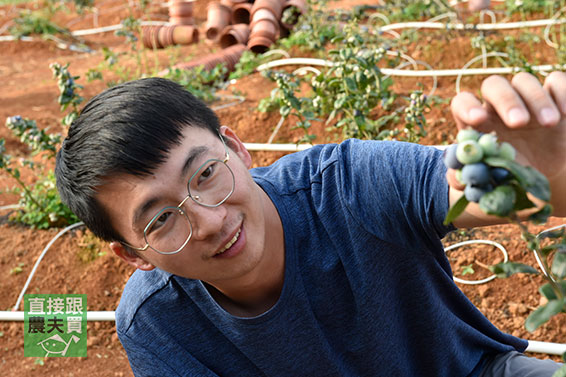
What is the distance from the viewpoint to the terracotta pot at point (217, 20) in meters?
6.44

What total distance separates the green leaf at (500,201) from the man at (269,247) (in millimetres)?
443

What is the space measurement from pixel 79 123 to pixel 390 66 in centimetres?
339

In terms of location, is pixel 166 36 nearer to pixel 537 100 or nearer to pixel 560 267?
pixel 537 100

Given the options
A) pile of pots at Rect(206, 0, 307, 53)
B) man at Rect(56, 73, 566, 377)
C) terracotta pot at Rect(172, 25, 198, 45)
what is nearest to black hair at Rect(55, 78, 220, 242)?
man at Rect(56, 73, 566, 377)

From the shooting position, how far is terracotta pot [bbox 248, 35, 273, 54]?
18.3 ft

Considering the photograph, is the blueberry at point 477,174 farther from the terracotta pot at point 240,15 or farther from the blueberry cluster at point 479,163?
the terracotta pot at point 240,15

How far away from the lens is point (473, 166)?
642 millimetres

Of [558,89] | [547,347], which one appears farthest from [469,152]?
[547,347]

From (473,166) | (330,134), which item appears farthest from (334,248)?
(330,134)

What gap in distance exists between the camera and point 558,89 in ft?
2.90

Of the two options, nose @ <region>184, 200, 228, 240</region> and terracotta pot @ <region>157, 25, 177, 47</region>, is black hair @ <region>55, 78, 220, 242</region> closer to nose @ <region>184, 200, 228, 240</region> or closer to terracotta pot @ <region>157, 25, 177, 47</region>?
nose @ <region>184, 200, 228, 240</region>

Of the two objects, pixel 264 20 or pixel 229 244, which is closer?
pixel 229 244
